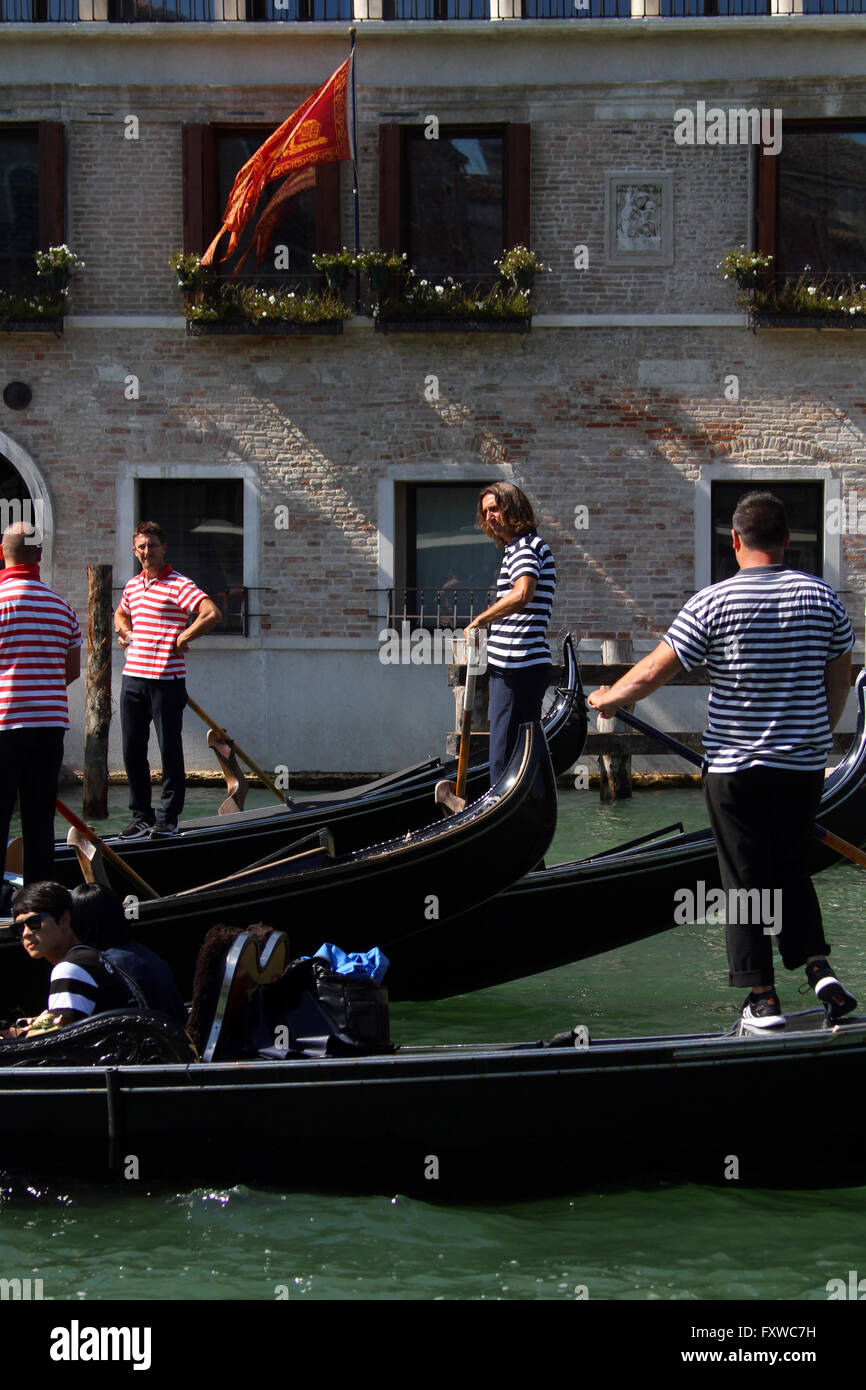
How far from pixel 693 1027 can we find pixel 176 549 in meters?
5.98

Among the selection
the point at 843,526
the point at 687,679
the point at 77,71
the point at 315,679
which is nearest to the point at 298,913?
the point at 687,679

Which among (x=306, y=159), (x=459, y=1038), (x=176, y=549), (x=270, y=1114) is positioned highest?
(x=306, y=159)

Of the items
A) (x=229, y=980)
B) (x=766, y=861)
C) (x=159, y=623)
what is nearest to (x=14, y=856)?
(x=159, y=623)

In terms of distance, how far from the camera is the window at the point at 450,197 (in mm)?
9453

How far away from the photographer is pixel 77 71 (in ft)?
31.0

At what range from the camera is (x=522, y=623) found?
4.63m

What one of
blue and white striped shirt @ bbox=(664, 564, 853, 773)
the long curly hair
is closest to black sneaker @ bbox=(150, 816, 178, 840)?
the long curly hair

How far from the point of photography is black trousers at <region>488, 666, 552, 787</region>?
4641mm

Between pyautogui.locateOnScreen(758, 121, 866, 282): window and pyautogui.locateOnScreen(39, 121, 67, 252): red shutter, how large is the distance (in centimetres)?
395

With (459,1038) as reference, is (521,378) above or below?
above

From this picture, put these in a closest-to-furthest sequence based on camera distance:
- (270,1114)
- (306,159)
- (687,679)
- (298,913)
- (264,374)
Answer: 1. (270,1114)
2. (298,913)
3. (687,679)
4. (306,159)
5. (264,374)

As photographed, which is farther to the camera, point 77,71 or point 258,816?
point 77,71
